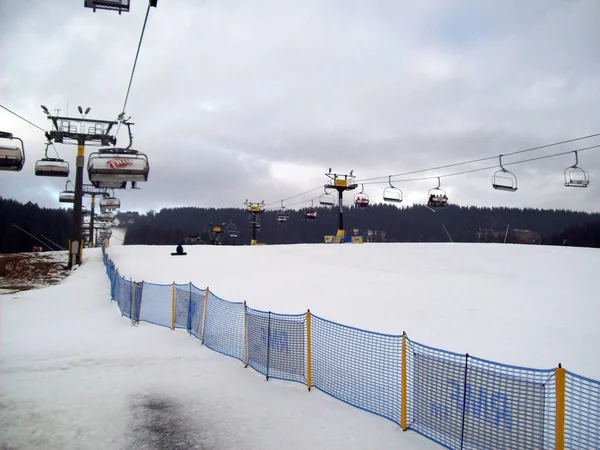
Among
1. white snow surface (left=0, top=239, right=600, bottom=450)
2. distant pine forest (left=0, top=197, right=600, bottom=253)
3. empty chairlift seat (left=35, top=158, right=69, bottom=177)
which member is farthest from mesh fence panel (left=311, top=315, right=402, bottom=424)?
distant pine forest (left=0, top=197, right=600, bottom=253)

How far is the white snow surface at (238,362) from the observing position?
5.84 metres

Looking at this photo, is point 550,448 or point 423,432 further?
point 423,432

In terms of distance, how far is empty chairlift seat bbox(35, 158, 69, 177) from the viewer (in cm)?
2197

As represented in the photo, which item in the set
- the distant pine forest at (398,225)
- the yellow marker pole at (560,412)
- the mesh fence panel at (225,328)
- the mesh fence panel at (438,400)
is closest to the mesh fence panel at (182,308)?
the mesh fence panel at (225,328)

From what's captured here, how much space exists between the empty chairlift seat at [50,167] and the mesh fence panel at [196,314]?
15097 mm

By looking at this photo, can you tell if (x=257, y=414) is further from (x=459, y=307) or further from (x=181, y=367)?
(x=459, y=307)

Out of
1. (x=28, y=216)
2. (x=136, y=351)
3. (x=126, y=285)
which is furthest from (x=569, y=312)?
(x=28, y=216)

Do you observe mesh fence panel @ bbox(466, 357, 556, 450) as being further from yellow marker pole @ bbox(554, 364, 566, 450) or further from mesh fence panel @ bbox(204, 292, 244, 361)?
mesh fence panel @ bbox(204, 292, 244, 361)

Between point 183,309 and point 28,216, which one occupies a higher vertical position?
point 28,216

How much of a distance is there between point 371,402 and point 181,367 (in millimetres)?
4374

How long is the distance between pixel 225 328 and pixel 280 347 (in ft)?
8.48

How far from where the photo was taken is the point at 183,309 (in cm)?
1271

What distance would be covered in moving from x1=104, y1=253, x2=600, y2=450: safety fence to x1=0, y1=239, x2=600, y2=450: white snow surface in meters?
0.33

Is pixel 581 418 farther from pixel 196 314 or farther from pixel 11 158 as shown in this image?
pixel 11 158
